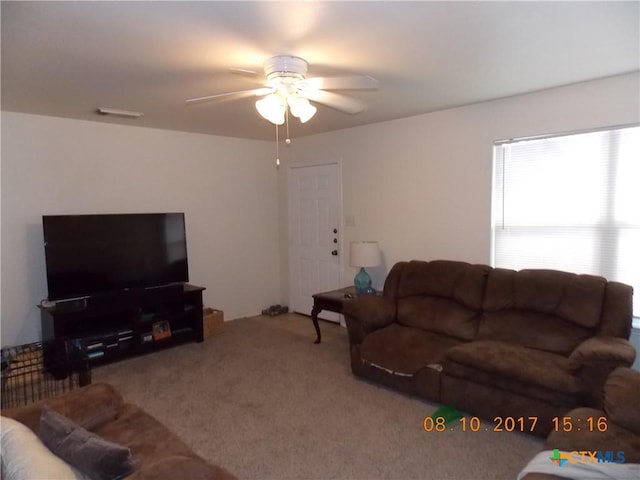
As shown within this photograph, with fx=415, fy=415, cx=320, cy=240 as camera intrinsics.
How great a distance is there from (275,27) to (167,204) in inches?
128

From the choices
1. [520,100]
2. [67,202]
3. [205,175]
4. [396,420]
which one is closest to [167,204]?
[205,175]

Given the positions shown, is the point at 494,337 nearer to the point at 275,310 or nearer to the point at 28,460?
the point at 28,460

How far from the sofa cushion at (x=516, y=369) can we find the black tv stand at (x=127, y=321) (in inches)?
113

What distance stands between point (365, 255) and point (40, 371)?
3130 mm

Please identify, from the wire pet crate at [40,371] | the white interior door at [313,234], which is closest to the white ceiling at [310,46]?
the white interior door at [313,234]

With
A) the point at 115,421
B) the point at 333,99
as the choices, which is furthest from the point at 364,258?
the point at 115,421

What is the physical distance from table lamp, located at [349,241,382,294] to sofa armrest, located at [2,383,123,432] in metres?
2.65

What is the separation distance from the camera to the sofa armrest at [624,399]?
192cm

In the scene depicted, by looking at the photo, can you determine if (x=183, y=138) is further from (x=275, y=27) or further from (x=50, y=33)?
(x=275, y=27)

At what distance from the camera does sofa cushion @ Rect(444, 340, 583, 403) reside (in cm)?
250

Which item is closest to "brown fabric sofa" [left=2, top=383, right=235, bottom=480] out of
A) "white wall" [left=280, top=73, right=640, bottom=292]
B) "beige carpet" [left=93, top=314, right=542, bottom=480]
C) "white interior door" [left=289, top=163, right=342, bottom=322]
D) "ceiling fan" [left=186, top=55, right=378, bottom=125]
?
"beige carpet" [left=93, top=314, right=542, bottom=480]

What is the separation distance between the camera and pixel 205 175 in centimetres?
516

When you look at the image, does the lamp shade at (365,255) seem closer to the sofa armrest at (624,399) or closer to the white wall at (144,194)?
the white wall at (144,194)

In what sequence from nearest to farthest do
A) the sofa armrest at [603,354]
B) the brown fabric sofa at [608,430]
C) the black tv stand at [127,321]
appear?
the brown fabric sofa at [608,430]
the sofa armrest at [603,354]
the black tv stand at [127,321]
